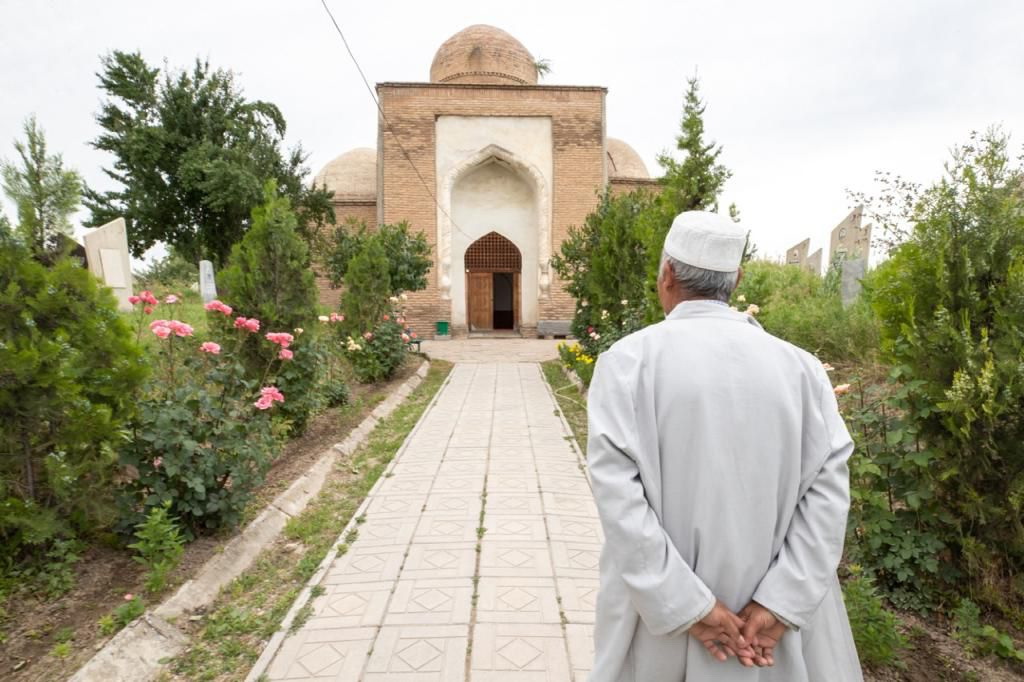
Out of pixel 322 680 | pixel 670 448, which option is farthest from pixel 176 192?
pixel 670 448

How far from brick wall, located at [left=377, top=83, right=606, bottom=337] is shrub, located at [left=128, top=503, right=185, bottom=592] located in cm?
1590

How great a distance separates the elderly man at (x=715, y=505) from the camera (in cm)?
144

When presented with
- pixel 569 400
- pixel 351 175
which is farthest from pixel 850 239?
pixel 351 175

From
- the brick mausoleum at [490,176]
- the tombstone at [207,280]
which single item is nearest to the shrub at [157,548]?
the tombstone at [207,280]

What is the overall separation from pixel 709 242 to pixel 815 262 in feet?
54.9

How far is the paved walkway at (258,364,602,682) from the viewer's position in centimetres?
278

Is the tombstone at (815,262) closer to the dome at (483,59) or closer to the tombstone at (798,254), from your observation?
the tombstone at (798,254)

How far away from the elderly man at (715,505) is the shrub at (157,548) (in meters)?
2.61

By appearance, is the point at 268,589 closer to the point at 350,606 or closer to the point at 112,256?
the point at 350,606

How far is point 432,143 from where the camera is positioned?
19.0m

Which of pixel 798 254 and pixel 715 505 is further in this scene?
pixel 798 254

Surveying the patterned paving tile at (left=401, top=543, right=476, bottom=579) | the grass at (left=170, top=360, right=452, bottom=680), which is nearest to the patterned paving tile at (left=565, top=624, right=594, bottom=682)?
the patterned paving tile at (left=401, top=543, right=476, bottom=579)

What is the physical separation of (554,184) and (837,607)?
18695 millimetres

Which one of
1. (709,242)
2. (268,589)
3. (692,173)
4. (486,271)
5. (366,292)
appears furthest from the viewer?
(486,271)
